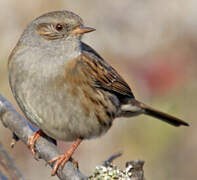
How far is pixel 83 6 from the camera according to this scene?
6656 millimetres

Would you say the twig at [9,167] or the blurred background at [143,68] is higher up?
the twig at [9,167]

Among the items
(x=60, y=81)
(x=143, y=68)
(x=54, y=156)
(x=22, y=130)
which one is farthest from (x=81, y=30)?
(x=143, y=68)

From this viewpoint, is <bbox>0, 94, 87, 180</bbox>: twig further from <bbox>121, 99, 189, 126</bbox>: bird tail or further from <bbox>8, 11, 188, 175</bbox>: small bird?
<bbox>121, 99, 189, 126</bbox>: bird tail

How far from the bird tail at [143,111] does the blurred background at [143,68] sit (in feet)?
1.62

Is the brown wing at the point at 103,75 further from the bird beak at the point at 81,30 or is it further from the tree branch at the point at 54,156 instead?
the tree branch at the point at 54,156

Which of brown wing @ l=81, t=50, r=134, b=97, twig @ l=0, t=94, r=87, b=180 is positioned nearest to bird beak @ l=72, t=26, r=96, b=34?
brown wing @ l=81, t=50, r=134, b=97

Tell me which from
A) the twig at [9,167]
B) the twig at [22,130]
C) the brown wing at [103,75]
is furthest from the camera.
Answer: the brown wing at [103,75]

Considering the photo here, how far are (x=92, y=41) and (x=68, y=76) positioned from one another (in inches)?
101

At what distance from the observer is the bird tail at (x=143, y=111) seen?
5203 mm

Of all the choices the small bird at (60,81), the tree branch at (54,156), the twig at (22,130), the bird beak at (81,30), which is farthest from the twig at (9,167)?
the bird beak at (81,30)

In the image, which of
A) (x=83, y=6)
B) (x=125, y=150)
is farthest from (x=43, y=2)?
(x=125, y=150)

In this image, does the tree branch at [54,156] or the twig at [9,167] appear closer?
the twig at [9,167]

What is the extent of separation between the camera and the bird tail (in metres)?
5.20

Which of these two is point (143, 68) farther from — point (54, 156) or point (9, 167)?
point (9, 167)
